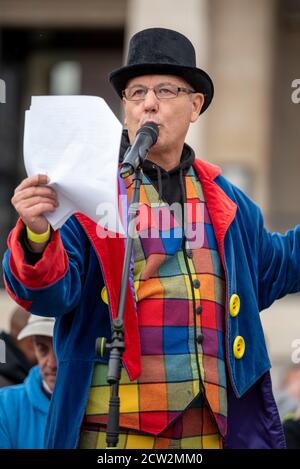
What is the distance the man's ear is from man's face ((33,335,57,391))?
1.37m

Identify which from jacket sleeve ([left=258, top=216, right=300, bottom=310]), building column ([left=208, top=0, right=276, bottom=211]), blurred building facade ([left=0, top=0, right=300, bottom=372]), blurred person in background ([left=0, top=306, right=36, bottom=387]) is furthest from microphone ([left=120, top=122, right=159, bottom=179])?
building column ([left=208, top=0, right=276, bottom=211])

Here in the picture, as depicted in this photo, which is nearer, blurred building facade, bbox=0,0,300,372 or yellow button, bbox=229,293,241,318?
yellow button, bbox=229,293,241,318

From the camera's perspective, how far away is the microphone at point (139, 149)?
3176 mm

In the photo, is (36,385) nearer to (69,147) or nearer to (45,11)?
(69,147)

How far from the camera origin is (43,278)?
10.8 ft

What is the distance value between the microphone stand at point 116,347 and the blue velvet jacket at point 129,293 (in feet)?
0.81

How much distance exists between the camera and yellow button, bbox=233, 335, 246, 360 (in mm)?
3703

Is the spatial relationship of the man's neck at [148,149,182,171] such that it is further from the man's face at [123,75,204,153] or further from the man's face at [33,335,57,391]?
the man's face at [33,335,57,391]

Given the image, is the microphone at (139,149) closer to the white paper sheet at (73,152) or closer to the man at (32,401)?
the white paper sheet at (73,152)

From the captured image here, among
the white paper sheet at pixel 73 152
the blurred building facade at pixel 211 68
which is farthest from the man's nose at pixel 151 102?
the blurred building facade at pixel 211 68

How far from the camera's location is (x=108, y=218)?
336 centimetres

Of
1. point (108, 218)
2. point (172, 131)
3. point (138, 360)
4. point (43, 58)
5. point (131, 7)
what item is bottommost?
point (138, 360)
